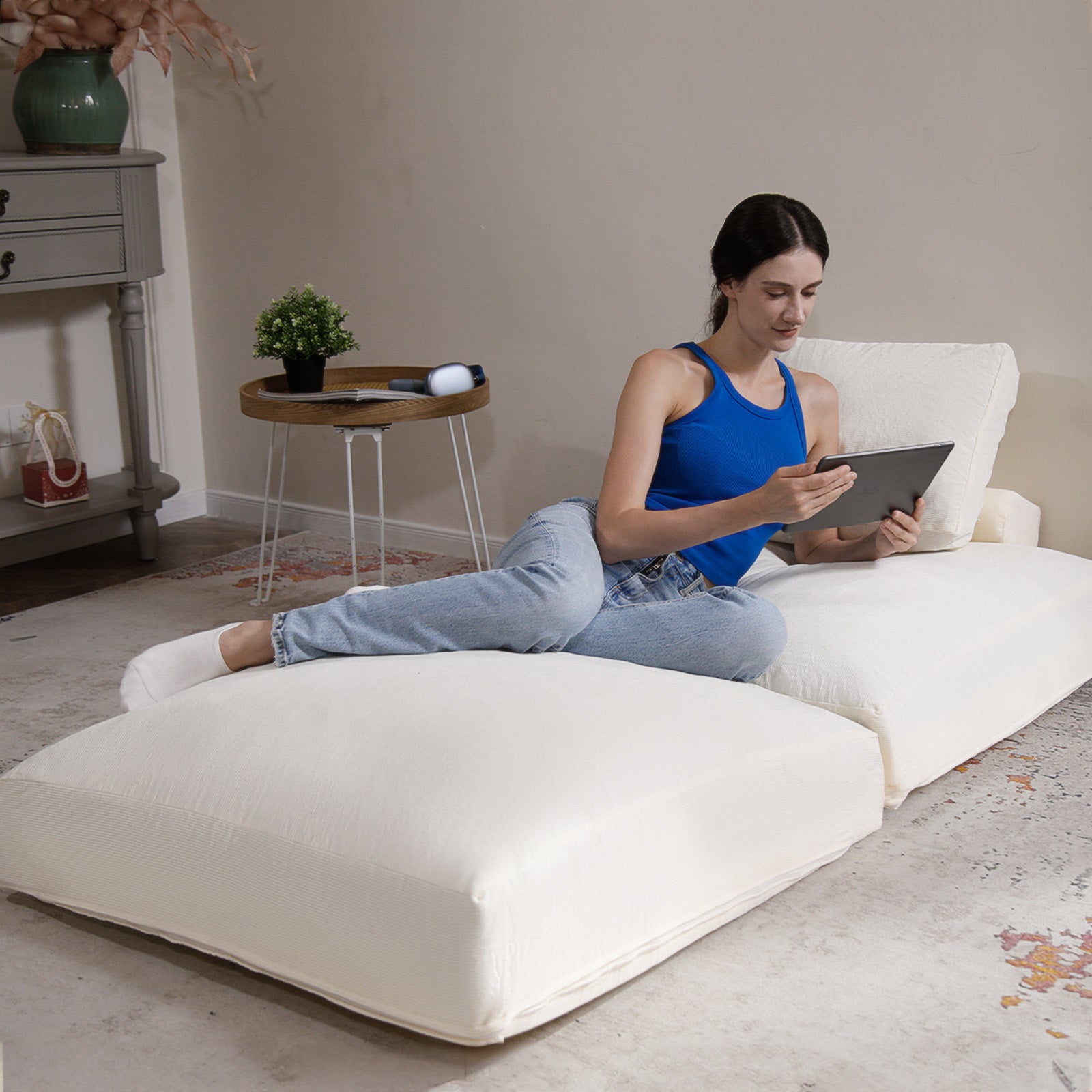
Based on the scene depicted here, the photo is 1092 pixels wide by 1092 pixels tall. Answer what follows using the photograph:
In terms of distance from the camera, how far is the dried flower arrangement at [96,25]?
2.96 metres

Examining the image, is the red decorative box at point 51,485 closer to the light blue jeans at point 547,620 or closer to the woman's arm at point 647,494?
the light blue jeans at point 547,620

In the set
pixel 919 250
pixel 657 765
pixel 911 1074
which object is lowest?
pixel 911 1074

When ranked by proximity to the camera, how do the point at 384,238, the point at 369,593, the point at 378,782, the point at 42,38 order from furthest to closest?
the point at 384,238 < the point at 42,38 < the point at 369,593 < the point at 378,782

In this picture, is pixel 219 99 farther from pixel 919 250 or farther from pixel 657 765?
pixel 657 765

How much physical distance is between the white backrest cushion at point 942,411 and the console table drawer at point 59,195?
178 centimetres

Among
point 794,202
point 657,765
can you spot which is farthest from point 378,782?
point 794,202

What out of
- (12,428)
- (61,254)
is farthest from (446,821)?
(12,428)

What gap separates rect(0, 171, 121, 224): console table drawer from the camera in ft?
9.55

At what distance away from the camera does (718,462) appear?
2025 millimetres

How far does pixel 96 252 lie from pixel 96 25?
51 centimetres

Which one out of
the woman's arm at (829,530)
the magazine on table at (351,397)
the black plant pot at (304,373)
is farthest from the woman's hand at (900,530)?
the black plant pot at (304,373)

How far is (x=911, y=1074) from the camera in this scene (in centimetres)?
131

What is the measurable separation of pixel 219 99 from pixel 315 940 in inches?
109

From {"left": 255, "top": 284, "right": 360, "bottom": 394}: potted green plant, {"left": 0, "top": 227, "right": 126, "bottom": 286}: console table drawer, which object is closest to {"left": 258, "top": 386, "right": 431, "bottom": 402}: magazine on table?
Result: {"left": 255, "top": 284, "right": 360, "bottom": 394}: potted green plant
